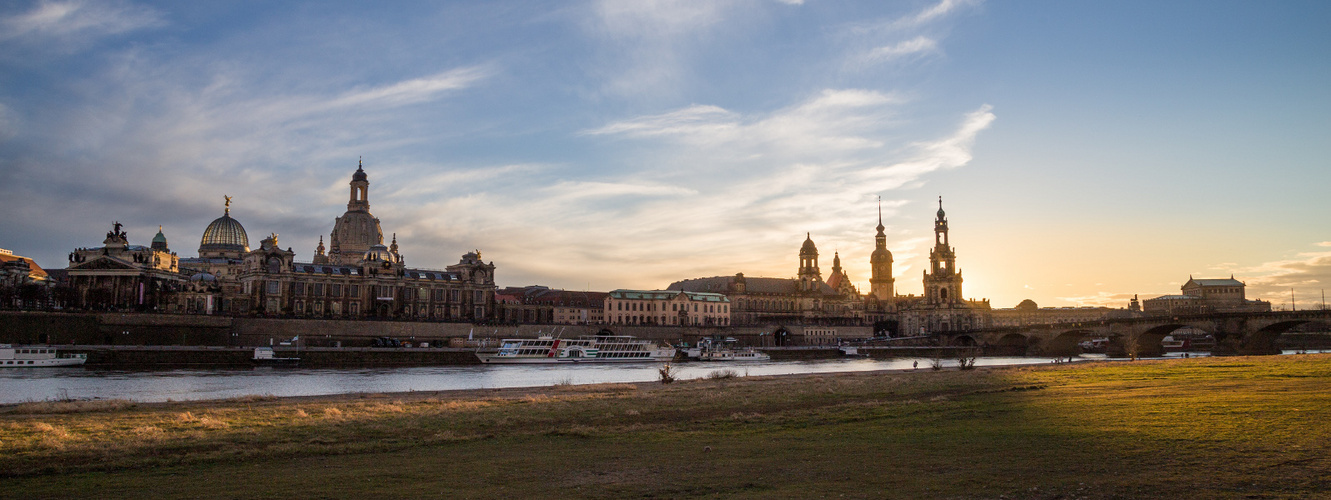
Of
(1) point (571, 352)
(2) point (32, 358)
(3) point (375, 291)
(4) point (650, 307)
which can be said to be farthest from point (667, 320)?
(2) point (32, 358)

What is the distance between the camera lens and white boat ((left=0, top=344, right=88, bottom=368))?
67.2m

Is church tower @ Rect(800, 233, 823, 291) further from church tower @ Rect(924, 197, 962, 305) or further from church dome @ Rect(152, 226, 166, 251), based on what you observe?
church dome @ Rect(152, 226, 166, 251)

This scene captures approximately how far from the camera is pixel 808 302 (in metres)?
184

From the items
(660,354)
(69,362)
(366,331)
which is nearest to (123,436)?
(69,362)

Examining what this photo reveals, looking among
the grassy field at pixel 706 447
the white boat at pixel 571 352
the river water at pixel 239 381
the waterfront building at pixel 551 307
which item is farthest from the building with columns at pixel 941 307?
the grassy field at pixel 706 447

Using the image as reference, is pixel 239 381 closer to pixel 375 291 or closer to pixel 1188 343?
pixel 375 291

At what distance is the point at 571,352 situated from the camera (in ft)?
308

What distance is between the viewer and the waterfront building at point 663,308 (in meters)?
148

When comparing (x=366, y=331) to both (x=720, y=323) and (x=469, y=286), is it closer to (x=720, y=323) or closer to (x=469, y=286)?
(x=469, y=286)

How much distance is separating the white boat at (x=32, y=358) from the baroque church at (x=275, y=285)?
29.8 m

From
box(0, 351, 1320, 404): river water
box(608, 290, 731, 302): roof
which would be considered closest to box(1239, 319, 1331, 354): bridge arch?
box(0, 351, 1320, 404): river water

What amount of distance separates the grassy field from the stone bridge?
59.6m

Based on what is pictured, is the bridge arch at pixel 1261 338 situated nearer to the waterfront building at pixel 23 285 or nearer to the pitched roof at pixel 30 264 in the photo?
the waterfront building at pixel 23 285

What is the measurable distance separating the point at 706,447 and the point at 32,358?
231 feet
